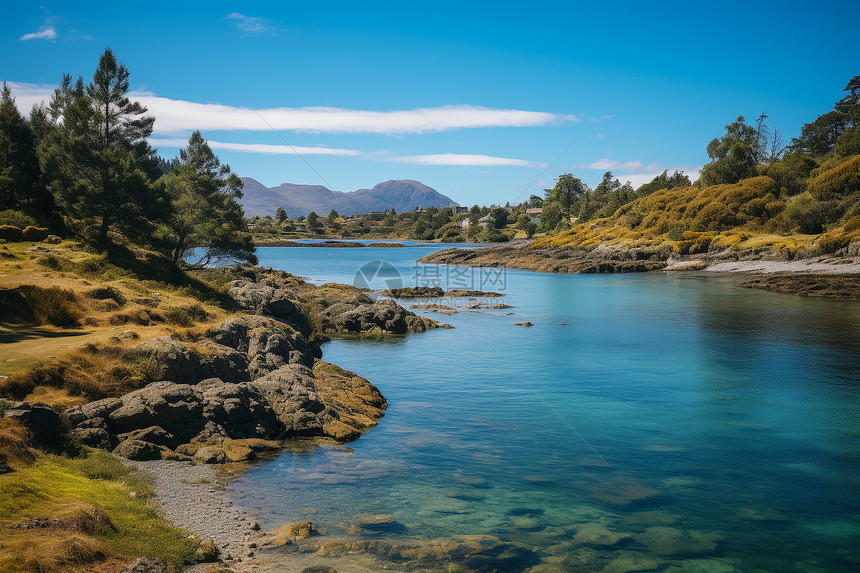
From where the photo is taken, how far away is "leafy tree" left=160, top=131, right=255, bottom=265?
3556 cm

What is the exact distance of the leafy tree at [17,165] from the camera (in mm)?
32531

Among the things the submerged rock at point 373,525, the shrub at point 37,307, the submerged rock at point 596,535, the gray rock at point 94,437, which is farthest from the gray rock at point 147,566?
the shrub at point 37,307

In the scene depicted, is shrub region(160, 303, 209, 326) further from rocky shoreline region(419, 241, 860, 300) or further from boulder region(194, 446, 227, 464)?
rocky shoreline region(419, 241, 860, 300)

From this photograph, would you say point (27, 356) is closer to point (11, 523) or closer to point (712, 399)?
point (11, 523)

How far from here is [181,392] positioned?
14.8 metres

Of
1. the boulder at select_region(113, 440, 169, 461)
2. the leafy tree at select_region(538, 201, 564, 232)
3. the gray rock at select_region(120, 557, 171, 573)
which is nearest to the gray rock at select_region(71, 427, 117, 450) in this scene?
the boulder at select_region(113, 440, 169, 461)

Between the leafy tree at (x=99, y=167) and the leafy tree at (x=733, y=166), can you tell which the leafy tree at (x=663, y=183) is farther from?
the leafy tree at (x=99, y=167)

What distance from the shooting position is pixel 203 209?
123ft

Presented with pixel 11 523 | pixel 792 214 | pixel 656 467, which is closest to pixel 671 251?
pixel 792 214

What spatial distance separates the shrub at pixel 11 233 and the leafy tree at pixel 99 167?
2658 millimetres

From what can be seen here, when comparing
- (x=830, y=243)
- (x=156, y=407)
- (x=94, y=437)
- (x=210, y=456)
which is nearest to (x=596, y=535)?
(x=210, y=456)

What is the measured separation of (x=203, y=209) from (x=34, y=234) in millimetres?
10285

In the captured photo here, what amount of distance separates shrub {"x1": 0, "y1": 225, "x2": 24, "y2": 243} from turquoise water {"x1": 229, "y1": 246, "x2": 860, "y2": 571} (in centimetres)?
1859

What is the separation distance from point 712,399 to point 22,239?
3680cm
